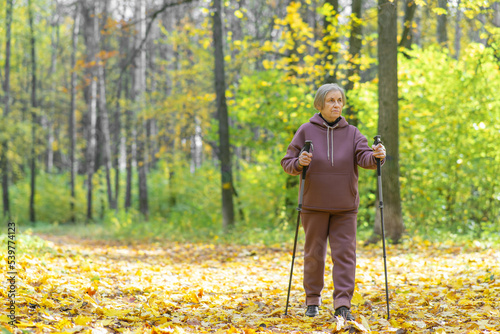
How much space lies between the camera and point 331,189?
160 inches

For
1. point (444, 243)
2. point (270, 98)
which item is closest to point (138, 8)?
point (270, 98)

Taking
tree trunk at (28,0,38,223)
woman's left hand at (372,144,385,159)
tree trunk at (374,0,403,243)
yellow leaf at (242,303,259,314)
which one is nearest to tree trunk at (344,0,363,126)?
tree trunk at (374,0,403,243)

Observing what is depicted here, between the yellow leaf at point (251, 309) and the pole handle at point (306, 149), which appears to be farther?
the yellow leaf at point (251, 309)

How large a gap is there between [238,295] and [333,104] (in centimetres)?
248

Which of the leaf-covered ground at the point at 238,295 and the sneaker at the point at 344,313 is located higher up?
the sneaker at the point at 344,313

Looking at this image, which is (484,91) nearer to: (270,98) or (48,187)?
(270,98)

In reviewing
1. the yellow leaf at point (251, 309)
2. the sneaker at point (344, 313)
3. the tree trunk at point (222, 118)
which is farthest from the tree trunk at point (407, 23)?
the sneaker at point (344, 313)

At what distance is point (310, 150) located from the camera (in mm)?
4113

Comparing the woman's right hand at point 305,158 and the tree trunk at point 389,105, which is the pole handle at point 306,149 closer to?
the woman's right hand at point 305,158

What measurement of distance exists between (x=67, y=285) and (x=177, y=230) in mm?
8499

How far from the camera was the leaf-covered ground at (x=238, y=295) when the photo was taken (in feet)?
12.5

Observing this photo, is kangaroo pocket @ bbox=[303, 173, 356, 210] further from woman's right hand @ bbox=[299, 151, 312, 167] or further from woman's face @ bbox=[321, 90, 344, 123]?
woman's face @ bbox=[321, 90, 344, 123]

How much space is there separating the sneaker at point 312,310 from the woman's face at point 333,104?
168 centimetres

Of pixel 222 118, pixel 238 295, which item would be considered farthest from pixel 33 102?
pixel 238 295
